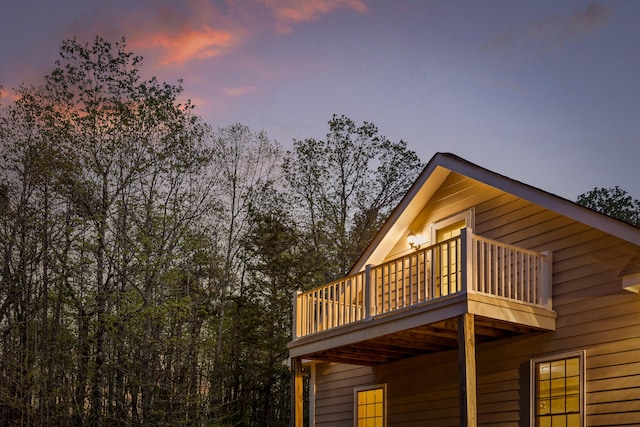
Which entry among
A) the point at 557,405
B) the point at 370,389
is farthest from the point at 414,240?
the point at 557,405

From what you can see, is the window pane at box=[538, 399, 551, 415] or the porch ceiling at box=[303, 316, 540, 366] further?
the porch ceiling at box=[303, 316, 540, 366]

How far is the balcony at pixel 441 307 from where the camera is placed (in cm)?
1023

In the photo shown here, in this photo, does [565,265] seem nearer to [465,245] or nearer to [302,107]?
[465,245]

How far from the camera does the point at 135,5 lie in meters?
21.0

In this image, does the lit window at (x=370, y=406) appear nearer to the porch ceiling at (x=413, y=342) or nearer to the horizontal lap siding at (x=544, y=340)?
the horizontal lap siding at (x=544, y=340)

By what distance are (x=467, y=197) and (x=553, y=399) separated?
3994mm

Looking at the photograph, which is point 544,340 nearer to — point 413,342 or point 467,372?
point 467,372

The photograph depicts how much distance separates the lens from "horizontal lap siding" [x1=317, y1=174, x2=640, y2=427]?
32.1 feet

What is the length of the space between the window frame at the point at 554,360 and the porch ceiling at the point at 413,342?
48 cm

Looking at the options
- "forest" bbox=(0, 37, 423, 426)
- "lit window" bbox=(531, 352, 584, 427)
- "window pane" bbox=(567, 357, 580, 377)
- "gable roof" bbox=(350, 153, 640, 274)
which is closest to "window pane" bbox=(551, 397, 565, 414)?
"lit window" bbox=(531, 352, 584, 427)

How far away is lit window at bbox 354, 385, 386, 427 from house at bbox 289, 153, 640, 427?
0.10 feet

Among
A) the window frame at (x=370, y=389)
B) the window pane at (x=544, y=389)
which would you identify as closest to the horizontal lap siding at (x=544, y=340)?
the window frame at (x=370, y=389)

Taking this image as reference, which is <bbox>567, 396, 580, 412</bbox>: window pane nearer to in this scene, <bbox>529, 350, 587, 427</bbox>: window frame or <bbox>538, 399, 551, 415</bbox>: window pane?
<bbox>529, 350, 587, 427</bbox>: window frame

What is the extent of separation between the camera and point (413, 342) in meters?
12.3
